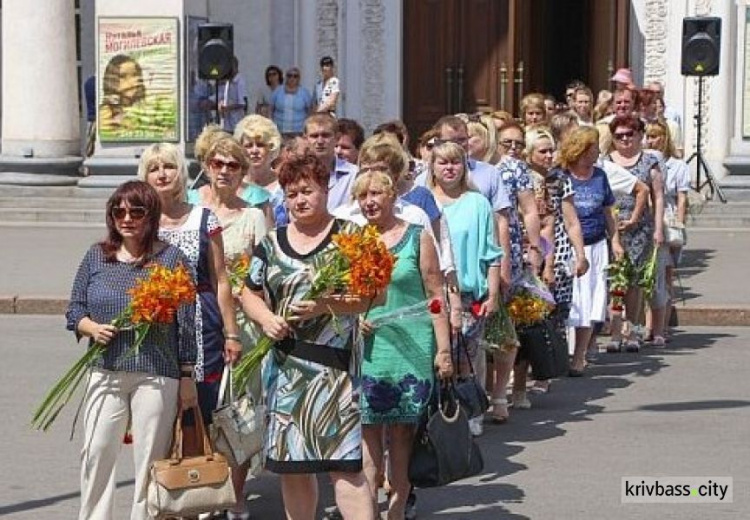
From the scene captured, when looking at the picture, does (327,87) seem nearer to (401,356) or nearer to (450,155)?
(450,155)

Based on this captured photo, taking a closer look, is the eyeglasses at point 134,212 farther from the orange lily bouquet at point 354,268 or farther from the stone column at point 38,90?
the stone column at point 38,90

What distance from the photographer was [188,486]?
7836 millimetres

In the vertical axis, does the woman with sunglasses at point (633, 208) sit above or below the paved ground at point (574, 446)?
above

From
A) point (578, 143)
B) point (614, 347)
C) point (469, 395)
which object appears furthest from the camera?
point (614, 347)

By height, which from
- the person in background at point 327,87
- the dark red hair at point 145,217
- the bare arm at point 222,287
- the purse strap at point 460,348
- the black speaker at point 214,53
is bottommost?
the purse strap at point 460,348

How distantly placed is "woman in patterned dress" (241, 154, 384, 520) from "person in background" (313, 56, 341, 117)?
17.7m

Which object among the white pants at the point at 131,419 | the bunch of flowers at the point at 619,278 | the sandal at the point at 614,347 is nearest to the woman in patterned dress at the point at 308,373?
the white pants at the point at 131,419

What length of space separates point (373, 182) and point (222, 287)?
79cm

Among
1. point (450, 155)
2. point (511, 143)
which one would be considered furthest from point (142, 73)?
point (450, 155)

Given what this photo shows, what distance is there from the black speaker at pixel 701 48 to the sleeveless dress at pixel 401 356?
49.6 ft

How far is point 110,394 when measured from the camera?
7965 millimetres

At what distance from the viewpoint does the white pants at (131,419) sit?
7.94 m

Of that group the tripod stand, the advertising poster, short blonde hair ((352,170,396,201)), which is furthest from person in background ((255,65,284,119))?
short blonde hair ((352,170,396,201))

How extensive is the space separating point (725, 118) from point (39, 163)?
28.4ft
